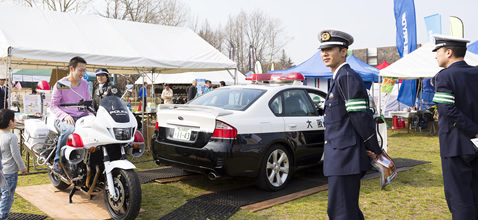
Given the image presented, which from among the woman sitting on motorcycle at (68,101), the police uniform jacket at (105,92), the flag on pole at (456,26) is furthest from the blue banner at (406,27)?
the woman sitting on motorcycle at (68,101)

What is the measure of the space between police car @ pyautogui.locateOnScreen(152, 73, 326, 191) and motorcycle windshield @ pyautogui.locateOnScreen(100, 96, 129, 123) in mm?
1247

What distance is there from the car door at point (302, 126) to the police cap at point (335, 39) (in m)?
2.73

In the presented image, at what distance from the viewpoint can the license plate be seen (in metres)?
5.62

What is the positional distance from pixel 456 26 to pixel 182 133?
18486 millimetres

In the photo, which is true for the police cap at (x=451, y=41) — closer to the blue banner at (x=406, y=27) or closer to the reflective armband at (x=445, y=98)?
the reflective armband at (x=445, y=98)

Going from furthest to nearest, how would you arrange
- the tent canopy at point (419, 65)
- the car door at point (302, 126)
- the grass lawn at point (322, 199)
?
the tent canopy at point (419, 65)
the car door at point (302, 126)
the grass lawn at point (322, 199)

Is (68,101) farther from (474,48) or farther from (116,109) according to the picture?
(474,48)

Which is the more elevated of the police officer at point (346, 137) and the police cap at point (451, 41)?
the police cap at point (451, 41)

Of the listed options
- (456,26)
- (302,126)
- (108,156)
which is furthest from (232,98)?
(456,26)

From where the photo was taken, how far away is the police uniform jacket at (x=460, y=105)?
3545 millimetres

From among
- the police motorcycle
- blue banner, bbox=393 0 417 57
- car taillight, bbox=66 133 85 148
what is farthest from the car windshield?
blue banner, bbox=393 0 417 57

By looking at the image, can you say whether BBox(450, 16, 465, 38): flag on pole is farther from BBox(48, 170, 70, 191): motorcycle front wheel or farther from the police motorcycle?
BBox(48, 170, 70, 191): motorcycle front wheel

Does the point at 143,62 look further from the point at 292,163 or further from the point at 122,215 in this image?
the point at 122,215

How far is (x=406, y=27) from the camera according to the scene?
1631cm
